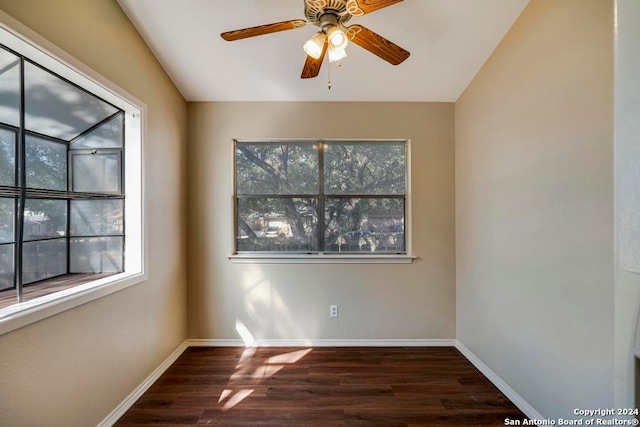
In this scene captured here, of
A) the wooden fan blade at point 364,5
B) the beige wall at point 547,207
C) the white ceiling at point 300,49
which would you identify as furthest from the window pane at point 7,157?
the beige wall at point 547,207

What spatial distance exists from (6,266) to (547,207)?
3148 millimetres

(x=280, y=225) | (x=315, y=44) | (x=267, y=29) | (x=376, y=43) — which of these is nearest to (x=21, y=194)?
(x=267, y=29)

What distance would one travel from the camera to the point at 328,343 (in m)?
2.63

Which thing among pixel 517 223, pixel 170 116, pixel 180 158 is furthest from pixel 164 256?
pixel 517 223

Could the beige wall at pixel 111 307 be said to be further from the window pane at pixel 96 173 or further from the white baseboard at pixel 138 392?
the window pane at pixel 96 173

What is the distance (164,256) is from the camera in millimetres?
2281

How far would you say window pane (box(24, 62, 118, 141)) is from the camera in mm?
1494

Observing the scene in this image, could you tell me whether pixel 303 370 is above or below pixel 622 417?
below

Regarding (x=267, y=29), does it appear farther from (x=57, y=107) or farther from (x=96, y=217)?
(x=96, y=217)

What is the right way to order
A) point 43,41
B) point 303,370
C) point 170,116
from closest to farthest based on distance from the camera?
1. point 43,41
2. point 303,370
3. point 170,116

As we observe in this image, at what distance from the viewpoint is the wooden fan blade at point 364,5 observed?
121 cm

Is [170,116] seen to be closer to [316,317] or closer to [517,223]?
[316,317]

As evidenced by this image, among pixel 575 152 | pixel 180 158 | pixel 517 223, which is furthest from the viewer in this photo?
pixel 180 158

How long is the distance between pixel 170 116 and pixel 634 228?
2.97 metres
